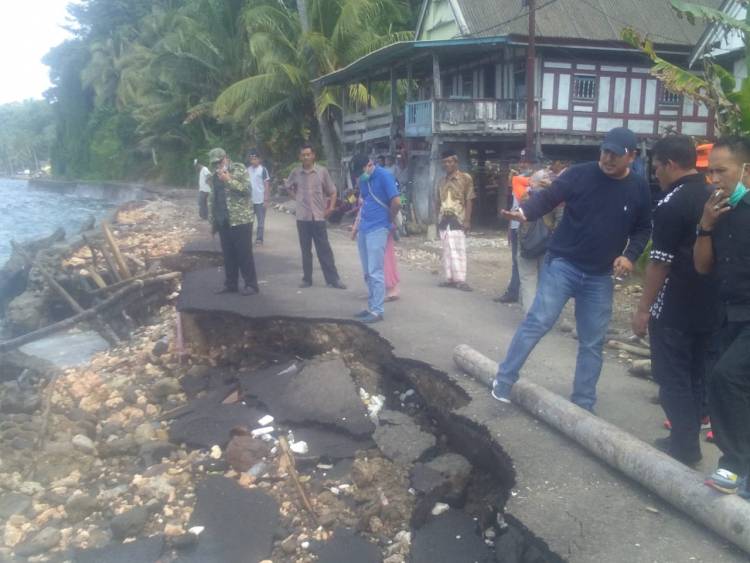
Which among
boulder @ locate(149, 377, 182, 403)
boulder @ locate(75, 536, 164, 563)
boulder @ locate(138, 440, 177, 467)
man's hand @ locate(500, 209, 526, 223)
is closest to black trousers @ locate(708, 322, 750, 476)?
man's hand @ locate(500, 209, 526, 223)

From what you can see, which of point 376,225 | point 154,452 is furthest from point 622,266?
point 154,452

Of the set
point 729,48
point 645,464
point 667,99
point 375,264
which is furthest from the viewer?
point 667,99

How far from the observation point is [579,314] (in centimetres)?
486

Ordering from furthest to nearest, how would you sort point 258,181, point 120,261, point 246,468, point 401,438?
point 258,181
point 120,261
point 246,468
point 401,438

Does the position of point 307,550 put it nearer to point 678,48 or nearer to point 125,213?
point 678,48

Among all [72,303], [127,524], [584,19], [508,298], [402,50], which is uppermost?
[584,19]

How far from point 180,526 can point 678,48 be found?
20.3 meters

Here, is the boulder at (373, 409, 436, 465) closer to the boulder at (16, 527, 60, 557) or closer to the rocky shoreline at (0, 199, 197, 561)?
the rocky shoreline at (0, 199, 197, 561)

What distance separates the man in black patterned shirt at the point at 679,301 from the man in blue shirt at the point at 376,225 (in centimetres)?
346

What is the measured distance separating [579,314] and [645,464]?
1.26 metres

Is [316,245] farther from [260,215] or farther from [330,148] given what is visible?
[330,148]

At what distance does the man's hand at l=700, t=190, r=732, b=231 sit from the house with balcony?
14.6m

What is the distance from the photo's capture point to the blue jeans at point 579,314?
186 inches

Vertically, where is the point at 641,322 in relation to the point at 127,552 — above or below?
above
